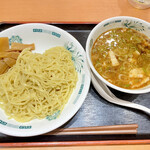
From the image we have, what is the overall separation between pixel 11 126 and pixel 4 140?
168mm

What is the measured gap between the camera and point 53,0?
1992 mm

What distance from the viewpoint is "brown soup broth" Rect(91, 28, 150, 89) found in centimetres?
138

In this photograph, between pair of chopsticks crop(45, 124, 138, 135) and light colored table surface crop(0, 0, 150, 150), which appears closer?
pair of chopsticks crop(45, 124, 138, 135)

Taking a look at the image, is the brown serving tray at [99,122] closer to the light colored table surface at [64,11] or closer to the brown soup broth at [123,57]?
the brown soup broth at [123,57]

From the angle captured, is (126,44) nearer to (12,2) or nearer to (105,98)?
(105,98)

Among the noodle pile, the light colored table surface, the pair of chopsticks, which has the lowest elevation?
the pair of chopsticks

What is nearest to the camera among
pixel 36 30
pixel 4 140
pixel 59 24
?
pixel 4 140

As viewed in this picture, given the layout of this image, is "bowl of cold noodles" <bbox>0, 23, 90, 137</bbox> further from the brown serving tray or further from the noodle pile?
the brown serving tray

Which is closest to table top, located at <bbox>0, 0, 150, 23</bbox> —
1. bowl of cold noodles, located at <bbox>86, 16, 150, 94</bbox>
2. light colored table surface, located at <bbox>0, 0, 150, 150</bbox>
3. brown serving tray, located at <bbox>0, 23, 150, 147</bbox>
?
light colored table surface, located at <bbox>0, 0, 150, 150</bbox>

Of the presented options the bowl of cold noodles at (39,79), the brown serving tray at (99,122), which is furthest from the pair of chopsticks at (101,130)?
the bowl of cold noodles at (39,79)

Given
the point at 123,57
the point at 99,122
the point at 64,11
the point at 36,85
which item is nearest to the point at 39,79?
the point at 36,85

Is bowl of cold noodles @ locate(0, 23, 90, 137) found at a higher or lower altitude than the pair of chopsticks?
higher

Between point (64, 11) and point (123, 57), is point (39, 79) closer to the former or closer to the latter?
point (123, 57)

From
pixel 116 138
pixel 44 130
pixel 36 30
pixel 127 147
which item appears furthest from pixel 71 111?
pixel 36 30
